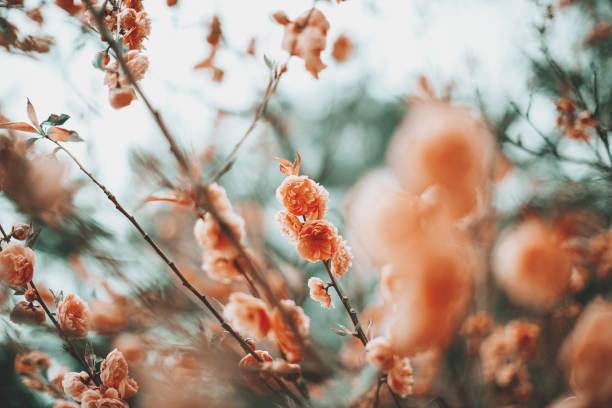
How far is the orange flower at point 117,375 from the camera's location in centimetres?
45

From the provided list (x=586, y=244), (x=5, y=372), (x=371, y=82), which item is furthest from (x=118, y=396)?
(x=371, y=82)

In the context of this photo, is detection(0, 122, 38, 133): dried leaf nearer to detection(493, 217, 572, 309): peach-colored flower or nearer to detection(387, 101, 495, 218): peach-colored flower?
detection(387, 101, 495, 218): peach-colored flower

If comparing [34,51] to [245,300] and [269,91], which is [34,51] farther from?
[245,300]

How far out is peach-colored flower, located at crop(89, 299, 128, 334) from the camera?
2.30ft

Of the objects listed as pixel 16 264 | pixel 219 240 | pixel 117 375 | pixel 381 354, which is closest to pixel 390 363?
pixel 381 354

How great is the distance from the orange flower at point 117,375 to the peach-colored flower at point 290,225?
27 cm

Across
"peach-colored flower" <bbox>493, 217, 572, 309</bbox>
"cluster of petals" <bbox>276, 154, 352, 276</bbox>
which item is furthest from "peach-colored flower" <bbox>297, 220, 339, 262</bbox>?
"peach-colored flower" <bbox>493, 217, 572, 309</bbox>

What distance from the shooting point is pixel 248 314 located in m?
0.37

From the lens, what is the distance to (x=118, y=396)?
45 cm

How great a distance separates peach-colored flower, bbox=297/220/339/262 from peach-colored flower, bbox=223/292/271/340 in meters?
0.09

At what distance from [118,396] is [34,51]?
529 millimetres

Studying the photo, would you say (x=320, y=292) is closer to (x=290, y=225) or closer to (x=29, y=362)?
(x=290, y=225)

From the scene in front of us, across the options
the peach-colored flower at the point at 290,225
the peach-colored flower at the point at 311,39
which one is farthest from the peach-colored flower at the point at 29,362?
the peach-colored flower at the point at 311,39

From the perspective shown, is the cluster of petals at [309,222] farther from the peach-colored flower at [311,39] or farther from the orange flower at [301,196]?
the peach-colored flower at [311,39]
